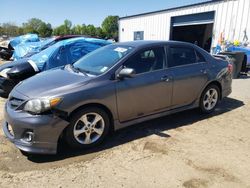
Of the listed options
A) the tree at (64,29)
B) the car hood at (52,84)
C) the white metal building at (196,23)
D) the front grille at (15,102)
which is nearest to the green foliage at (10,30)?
the tree at (64,29)

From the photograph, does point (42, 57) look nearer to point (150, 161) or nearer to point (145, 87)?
point (145, 87)

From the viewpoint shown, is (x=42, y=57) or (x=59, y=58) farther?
(x=59, y=58)

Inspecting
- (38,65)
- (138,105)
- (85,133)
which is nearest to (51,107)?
(85,133)

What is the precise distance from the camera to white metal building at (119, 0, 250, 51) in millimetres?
13656

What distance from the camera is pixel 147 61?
4566 millimetres

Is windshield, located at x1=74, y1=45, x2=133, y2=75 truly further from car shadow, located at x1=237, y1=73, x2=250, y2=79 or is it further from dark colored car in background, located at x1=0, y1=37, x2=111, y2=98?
car shadow, located at x1=237, y1=73, x2=250, y2=79

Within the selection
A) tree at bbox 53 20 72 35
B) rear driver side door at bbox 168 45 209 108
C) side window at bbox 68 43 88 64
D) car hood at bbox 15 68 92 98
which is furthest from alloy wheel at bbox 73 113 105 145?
tree at bbox 53 20 72 35

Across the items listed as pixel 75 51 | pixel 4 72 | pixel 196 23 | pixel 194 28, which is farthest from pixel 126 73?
pixel 194 28

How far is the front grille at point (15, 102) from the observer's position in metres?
3.73

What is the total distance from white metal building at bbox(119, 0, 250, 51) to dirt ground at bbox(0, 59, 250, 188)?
34.4 ft

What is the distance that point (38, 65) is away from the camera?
6898mm

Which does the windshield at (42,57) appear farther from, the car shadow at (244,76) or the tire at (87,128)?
the car shadow at (244,76)

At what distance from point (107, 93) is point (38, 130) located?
3.72 feet

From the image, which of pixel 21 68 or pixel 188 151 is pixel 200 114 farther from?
pixel 21 68
